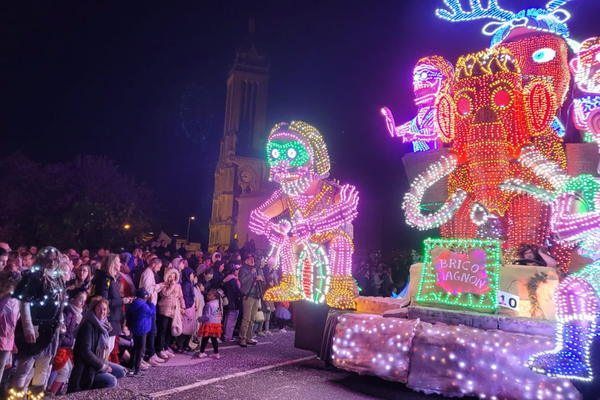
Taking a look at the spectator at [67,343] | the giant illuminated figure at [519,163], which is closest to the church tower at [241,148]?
the giant illuminated figure at [519,163]

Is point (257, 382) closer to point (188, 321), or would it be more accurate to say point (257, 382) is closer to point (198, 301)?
point (188, 321)

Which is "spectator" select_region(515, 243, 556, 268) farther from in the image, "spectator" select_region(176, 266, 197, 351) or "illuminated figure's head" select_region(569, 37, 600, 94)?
"spectator" select_region(176, 266, 197, 351)

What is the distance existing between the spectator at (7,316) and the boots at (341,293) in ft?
14.1

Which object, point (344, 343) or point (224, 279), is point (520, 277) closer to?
point (344, 343)

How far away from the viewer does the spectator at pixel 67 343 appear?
5.78 m

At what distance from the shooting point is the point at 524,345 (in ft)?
17.4

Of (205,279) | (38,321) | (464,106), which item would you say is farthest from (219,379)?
(464,106)

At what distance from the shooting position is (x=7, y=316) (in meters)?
5.04

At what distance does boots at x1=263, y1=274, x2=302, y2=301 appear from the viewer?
7930 millimetres

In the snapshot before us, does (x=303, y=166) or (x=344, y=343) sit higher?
(x=303, y=166)

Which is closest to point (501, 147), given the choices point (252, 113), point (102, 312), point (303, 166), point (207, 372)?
point (303, 166)

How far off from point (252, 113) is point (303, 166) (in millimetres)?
49107

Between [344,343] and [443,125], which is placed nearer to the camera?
[344,343]

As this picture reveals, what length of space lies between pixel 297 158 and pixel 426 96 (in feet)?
11.3
